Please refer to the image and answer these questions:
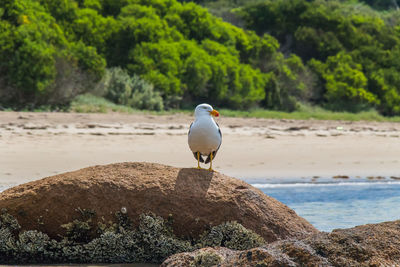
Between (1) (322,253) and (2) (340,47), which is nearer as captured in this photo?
(1) (322,253)

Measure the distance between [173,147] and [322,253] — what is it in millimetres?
10150

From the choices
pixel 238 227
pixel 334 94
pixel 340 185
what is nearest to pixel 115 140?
pixel 340 185

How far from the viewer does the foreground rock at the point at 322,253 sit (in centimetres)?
373

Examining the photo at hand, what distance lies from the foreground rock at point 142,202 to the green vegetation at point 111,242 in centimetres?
6

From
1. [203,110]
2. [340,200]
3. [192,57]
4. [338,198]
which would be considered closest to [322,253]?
[203,110]

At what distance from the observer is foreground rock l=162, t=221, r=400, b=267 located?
147 inches

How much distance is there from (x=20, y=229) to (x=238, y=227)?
5.53 feet

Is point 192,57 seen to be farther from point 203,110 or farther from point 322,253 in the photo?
point 322,253

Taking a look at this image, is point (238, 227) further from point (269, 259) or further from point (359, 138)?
point (359, 138)

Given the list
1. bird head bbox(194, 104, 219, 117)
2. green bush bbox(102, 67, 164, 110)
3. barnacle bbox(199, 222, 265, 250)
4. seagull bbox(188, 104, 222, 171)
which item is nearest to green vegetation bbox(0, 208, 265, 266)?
barnacle bbox(199, 222, 265, 250)

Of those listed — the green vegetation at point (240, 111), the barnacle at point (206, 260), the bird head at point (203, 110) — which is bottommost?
the green vegetation at point (240, 111)

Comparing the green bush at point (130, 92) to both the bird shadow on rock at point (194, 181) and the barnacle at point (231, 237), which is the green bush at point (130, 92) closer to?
the bird shadow on rock at point (194, 181)

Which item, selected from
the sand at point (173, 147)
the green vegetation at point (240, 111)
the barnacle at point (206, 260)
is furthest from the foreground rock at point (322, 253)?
the green vegetation at point (240, 111)

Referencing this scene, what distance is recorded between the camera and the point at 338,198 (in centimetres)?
1048
